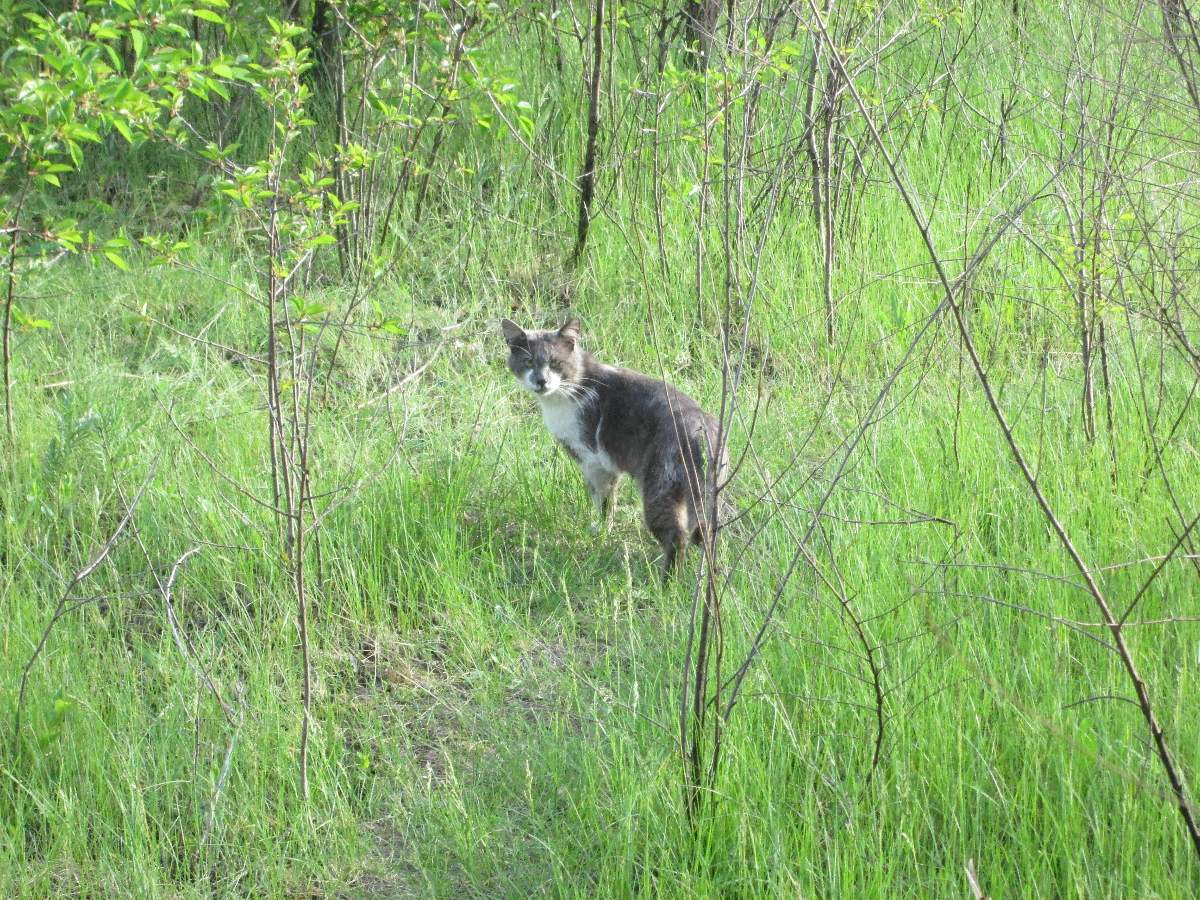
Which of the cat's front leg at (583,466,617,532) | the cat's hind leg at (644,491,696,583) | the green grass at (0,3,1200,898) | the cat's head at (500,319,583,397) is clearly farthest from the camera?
the cat's head at (500,319,583,397)

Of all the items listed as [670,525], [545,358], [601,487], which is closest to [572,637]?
[670,525]

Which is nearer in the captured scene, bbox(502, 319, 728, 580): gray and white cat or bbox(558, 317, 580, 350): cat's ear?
bbox(502, 319, 728, 580): gray and white cat

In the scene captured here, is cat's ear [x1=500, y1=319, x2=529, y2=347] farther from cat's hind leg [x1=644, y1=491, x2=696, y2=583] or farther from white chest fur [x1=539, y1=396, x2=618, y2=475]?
cat's hind leg [x1=644, y1=491, x2=696, y2=583]

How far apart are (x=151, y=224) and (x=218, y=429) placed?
244 centimetres

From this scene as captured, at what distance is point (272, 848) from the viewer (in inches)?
117

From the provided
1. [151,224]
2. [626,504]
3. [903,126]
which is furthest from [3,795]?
[903,126]

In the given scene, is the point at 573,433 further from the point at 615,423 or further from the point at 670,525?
the point at 670,525

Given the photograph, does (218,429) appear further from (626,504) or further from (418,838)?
(418,838)

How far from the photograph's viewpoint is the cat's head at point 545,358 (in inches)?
194

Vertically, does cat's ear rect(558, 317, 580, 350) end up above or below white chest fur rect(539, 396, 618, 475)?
above

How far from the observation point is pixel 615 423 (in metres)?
4.89

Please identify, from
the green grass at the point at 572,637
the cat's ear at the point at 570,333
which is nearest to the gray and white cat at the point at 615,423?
the cat's ear at the point at 570,333

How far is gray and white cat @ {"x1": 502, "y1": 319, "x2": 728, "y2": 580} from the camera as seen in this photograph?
4367 mm

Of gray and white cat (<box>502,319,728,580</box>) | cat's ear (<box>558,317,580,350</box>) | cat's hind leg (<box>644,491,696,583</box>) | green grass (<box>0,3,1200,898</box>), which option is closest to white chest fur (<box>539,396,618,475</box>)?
gray and white cat (<box>502,319,728,580</box>)
